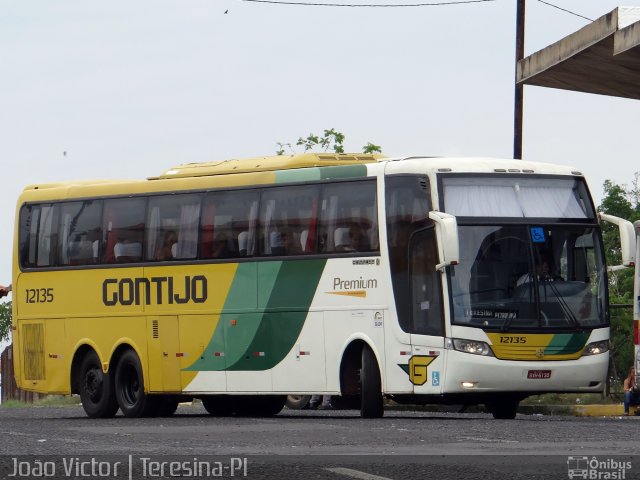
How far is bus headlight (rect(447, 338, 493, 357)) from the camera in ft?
68.0

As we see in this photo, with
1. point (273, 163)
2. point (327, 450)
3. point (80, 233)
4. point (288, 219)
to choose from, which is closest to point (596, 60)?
point (273, 163)

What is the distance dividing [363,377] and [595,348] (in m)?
3.05

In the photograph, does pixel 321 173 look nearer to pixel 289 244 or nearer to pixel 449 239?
pixel 289 244

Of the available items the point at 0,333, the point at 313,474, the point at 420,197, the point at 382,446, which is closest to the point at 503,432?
the point at 382,446

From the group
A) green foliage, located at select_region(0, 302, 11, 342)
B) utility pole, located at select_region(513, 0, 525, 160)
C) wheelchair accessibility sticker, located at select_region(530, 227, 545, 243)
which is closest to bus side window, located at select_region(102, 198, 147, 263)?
wheelchair accessibility sticker, located at select_region(530, 227, 545, 243)

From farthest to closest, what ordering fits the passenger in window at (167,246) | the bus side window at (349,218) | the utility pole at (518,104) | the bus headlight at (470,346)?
the utility pole at (518,104) → the passenger in window at (167,246) → the bus side window at (349,218) → the bus headlight at (470,346)

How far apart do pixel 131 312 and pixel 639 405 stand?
26.1 ft

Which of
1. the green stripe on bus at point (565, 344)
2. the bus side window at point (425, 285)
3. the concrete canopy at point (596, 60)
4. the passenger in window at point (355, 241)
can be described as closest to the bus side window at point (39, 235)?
the passenger in window at point (355, 241)

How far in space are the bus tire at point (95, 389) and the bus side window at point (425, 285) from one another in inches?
235

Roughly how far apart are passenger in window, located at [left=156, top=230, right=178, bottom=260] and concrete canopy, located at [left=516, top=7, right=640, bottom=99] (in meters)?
8.04

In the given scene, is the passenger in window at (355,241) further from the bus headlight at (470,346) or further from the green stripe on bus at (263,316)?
the bus headlight at (470,346)

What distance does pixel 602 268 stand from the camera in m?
21.6

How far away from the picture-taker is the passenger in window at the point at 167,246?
24422 mm

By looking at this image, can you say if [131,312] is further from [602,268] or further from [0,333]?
[0,333]
